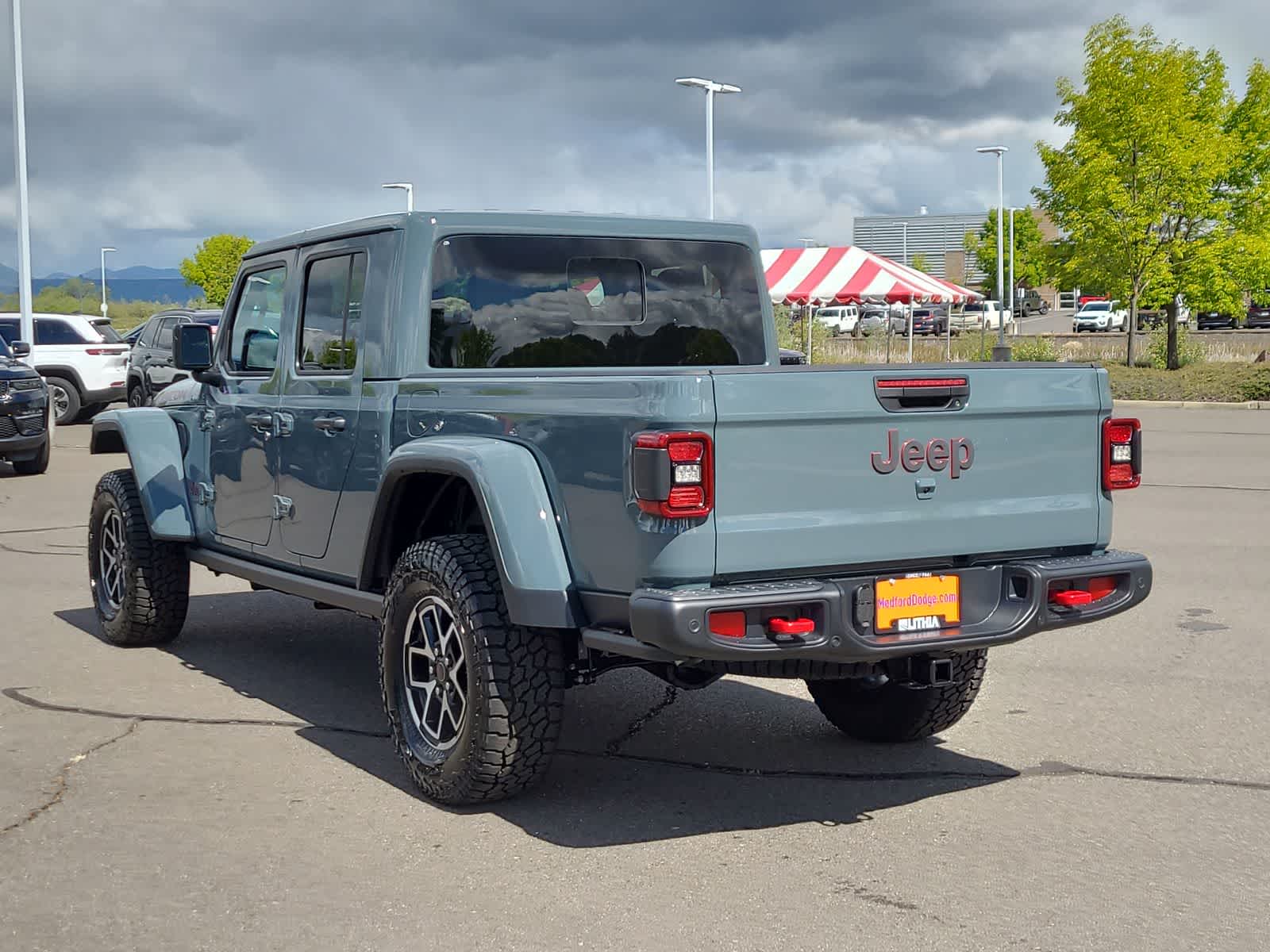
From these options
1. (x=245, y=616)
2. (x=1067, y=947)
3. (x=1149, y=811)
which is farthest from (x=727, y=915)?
(x=245, y=616)

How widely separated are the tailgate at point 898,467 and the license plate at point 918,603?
102 millimetres

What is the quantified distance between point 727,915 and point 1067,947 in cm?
87

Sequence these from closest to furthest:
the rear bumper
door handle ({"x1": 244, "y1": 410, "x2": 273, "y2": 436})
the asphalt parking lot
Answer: the asphalt parking lot
the rear bumper
door handle ({"x1": 244, "y1": 410, "x2": 273, "y2": 436})

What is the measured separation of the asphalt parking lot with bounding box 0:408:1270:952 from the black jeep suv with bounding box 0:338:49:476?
9.66 metres

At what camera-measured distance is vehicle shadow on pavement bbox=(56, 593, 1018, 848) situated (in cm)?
518

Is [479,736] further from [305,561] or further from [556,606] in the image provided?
[305,561]

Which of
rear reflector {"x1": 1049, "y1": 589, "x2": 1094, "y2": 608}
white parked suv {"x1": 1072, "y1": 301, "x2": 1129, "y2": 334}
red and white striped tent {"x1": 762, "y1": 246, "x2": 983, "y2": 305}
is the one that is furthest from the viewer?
white parked suv {"x1": 1072, "y1": 301, "x2": 1129, "y2": 334}

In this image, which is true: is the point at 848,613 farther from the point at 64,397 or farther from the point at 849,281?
the point at 849,281

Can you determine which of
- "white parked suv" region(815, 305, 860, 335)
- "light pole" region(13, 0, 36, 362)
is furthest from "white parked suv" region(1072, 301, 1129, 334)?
"light pole" region(13, 0, 36, 362)

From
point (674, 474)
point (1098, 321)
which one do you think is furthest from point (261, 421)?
point (1098, 321)

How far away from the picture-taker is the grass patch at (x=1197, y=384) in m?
30.0

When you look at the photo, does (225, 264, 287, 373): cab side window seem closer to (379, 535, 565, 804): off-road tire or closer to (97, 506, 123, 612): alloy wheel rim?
(97, 506, 123, 612): alloy wheel rim

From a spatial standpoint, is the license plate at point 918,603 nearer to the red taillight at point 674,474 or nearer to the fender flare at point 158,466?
the red taillight at point 674,474

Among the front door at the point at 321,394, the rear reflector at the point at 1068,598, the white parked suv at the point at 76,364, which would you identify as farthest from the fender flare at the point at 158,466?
the white parked suv at the point at 76,364
